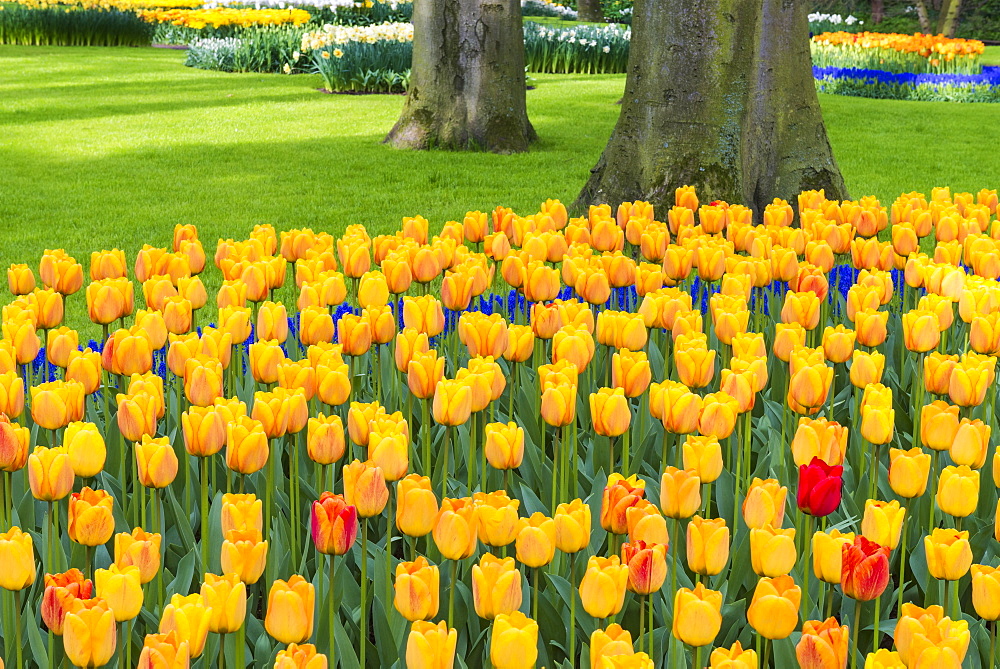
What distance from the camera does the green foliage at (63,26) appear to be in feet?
74.6

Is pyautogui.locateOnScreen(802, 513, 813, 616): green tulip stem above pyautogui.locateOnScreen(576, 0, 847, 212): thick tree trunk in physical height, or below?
below

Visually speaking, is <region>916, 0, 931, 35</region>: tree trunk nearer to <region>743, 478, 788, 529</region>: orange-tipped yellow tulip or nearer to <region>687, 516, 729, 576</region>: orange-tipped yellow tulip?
<region>743, 478, 788, 529</region>: orange-tipped yellow tulip

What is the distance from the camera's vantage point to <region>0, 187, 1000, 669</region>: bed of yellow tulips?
1780 mm

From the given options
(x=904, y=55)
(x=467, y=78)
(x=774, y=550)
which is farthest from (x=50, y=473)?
(x=904, y=55)

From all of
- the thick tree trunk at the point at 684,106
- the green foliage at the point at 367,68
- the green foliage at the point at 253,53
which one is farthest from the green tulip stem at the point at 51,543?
the green foliage at the point at 253,53

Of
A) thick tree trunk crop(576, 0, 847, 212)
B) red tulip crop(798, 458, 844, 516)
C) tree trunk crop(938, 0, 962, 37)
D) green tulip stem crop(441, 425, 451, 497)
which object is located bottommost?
green tulip stem crop(441, 425, 451, 497)

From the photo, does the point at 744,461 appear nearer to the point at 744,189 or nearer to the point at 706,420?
the point at 706,420

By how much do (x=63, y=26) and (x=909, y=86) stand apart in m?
16.3

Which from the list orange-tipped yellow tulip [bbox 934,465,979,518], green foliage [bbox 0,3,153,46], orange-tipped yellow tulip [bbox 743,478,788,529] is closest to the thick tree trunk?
orange-tipped yellow tulip [bbox 934,465,979,518]

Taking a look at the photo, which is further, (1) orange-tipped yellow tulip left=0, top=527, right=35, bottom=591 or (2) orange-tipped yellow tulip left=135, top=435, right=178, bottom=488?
(2) orange-tipped yellow tulip left=135, top=435, right=178, bottom=488

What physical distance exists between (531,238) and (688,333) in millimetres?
1025

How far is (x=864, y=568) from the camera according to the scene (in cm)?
180

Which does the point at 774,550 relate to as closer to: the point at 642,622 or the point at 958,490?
the point at 642,622

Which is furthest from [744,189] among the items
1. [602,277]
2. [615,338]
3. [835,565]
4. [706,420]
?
[835,565]
